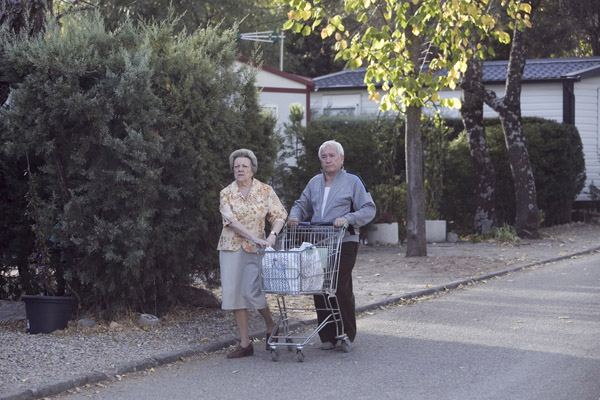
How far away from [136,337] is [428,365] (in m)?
2.85

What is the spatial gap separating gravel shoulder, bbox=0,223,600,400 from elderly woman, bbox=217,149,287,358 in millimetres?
484

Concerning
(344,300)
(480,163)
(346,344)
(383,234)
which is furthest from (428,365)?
(480,163)

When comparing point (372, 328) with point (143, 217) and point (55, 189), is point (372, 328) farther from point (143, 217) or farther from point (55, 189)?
point (55, 189)

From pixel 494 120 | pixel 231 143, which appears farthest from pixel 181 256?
pixel 494 120

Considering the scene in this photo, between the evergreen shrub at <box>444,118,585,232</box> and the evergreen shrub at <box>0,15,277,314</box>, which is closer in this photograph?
the evergreen shrub at <box>0,15,277,314</box>

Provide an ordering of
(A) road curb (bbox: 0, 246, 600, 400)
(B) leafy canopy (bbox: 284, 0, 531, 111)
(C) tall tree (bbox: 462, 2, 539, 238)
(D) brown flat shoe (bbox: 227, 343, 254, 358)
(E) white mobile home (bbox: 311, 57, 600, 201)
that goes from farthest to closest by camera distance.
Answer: (E) white mobile home (bbox: 311, 57, 600, 201)
(C) tall tree (bbox: 462, 2, 539, 238)
(B) leafy canopy (bbox: 284, 0, 531, 111)
(D) brown flat shoe (bbox: 227, 343, 254, 358)
(A) road curb (bbox: 0, 246, 600, 400)

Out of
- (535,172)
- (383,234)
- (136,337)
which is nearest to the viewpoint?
(136,337)

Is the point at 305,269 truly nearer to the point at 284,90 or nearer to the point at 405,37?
the point at 405,37

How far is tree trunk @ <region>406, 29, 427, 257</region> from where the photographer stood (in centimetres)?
1518

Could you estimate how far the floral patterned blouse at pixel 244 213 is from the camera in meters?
8.17

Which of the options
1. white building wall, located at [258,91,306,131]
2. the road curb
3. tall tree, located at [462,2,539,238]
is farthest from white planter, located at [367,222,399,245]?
white building wall, located at [258,91,306,131]

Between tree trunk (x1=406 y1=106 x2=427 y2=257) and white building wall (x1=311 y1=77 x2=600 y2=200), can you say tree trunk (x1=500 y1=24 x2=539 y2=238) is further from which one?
white building wall (x1=311 y1=77 x2=600 y2=200)

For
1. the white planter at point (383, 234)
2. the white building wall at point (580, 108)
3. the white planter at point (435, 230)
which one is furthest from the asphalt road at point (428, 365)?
the white building wall at point (580, 108)

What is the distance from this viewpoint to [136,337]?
8773 mm
